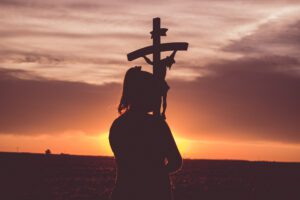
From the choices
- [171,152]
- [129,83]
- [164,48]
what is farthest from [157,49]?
[171,152]

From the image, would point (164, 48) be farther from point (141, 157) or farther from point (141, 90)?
point (141, 157)

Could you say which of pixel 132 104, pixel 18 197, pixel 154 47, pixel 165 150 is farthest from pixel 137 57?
pixel 18 197

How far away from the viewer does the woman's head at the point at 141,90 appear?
13.8 feet

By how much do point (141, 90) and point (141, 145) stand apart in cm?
42

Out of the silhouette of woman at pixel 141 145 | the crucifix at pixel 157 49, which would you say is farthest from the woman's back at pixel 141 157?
the crucifix at pixel 157 49

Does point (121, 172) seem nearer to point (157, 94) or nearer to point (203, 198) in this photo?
point (157, 94)

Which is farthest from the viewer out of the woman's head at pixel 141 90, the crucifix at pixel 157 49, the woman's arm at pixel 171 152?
the crucifix at pixel 157 49

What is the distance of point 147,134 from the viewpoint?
163 inches

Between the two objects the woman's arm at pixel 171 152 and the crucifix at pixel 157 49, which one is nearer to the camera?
the woman's arm at pixel 171 152

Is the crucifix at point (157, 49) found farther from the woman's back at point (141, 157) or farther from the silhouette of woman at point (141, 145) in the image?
the woman's back at point (141, 157)

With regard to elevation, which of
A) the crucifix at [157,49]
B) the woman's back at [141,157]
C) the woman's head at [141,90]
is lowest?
the woman's back at [141,157]

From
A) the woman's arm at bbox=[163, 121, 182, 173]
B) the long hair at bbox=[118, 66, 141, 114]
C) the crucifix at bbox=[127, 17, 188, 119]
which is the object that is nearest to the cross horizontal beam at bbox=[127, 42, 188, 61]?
the crucifix at bbox=[127, 17, 188, 119]

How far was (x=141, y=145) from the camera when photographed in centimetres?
419

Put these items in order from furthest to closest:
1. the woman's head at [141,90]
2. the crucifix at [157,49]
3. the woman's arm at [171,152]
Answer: the crucifix at [157,49] → the woman's head at [141,90] → the woman's arm at [171,152]
